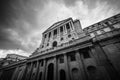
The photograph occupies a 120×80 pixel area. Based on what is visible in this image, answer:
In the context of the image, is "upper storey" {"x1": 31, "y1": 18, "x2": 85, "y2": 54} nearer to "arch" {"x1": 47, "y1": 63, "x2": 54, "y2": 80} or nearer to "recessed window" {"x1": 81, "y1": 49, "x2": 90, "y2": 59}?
"arch" {"x1": 47, "y1": 63, "x2": 54, "y2": 80}

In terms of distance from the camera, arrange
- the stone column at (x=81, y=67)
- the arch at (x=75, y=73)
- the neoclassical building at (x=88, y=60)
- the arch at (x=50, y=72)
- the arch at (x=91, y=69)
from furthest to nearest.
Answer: the arch at (x=50, y=72)
the arch at (x=75, y=73)
the arch at (x=91, y=69)
the stone column at (x=81, y=67)
the neoclassical building at (x=88, y=60)

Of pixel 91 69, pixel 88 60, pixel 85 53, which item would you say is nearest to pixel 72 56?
pixel 85 53

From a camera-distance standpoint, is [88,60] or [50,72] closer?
[88,60]

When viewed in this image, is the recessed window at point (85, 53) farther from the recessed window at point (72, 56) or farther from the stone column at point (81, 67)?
the recessed window at point (72, 56)

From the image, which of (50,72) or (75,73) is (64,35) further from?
(75,73)

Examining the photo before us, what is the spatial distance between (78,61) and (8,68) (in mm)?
29978

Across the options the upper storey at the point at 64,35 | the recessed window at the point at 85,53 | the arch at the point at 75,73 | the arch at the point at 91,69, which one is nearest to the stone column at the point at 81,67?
the arch at the point at 75,73

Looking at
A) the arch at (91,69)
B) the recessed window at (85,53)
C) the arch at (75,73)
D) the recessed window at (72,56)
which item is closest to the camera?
the arch at (91,69)

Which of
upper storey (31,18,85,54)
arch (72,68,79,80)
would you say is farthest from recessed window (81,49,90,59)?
upper storey (31,18,85,54)

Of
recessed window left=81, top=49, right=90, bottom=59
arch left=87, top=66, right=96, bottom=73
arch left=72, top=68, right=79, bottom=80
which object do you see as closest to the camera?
arch left=87, top=66, right=96, bottom=73

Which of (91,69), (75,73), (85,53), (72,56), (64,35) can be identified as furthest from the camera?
(64,35)

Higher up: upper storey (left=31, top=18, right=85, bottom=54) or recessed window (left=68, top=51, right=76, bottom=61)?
upper storey (left=31, top=18, right=85, bottom=54)

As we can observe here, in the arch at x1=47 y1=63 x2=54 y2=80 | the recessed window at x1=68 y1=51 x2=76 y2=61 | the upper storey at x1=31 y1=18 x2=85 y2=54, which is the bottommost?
the arch at x1=47 y1=63 x2=54 y2=80

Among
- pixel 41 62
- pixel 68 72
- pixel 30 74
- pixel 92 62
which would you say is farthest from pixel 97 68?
pixel 30 74
